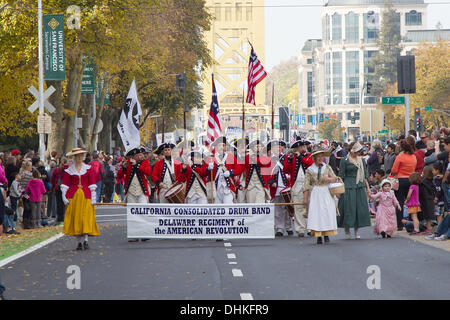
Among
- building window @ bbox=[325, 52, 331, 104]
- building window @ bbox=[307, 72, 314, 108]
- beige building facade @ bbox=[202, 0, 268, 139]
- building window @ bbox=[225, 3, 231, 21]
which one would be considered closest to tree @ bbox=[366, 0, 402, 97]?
beige building facade @ bbox=[202, 0, 268, 139]

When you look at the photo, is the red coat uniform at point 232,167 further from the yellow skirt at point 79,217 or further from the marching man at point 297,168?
the yellow skirt at point 79,217

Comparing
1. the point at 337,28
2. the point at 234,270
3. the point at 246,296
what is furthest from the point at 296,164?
the point at 337,28

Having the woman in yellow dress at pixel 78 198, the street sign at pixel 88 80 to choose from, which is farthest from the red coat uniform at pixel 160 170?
the street sign at pixel 88 80

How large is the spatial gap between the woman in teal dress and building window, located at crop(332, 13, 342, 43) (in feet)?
427

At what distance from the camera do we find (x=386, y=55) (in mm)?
125750

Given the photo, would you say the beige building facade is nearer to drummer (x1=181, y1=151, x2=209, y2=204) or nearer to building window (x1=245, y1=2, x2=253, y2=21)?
building window (x1=245, y1=2, x2=253, y2=21)

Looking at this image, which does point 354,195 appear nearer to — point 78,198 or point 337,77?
point 78,198

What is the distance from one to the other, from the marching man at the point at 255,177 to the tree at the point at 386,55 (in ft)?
346

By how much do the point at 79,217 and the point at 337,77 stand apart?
132 m

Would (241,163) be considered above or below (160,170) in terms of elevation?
above

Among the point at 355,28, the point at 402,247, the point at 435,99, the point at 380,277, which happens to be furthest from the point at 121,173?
the point at 355,28

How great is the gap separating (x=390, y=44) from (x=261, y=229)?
369 feet

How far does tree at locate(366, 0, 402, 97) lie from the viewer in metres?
123

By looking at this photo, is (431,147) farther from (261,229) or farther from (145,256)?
(145,256)
